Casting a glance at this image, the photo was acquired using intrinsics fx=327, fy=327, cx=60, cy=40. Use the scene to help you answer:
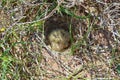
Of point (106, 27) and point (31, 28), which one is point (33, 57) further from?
point (106, 27)

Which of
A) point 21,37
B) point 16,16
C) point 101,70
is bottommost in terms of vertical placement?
point 101,70

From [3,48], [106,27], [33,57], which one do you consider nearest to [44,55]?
[33,57]

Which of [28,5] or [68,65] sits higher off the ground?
[28,5]
